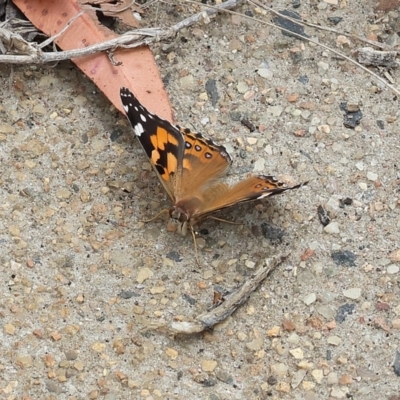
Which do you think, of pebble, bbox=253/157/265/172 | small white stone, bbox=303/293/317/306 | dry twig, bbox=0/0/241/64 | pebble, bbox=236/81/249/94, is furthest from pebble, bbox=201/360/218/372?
dry twig, bbox=0/0/241/64

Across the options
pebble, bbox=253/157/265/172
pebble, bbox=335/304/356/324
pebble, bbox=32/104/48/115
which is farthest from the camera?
pebble, bbox=32/104/48/115

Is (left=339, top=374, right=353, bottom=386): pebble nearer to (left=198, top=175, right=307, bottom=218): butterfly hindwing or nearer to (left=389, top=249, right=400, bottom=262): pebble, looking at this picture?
(left=389, top=249, right=400, bottom=262): pebble

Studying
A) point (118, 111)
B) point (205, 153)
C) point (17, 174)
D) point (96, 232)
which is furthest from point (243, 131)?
point (17, 174)

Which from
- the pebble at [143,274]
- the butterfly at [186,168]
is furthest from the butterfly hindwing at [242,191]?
the pebble at [143,274]

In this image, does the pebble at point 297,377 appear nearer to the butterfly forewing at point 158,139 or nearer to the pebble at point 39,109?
the butterfly forewing at point 158,139

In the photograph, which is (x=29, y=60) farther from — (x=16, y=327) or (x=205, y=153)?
(x=16, y=327)

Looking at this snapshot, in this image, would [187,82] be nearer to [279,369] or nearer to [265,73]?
[265,73]

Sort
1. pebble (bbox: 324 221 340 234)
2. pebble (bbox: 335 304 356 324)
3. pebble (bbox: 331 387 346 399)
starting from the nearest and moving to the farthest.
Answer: pebble (bbox: 331 387 346 399)
pebble (bbox: 335 304 356 324)
pebble (bbox: 324 221 340 234)
